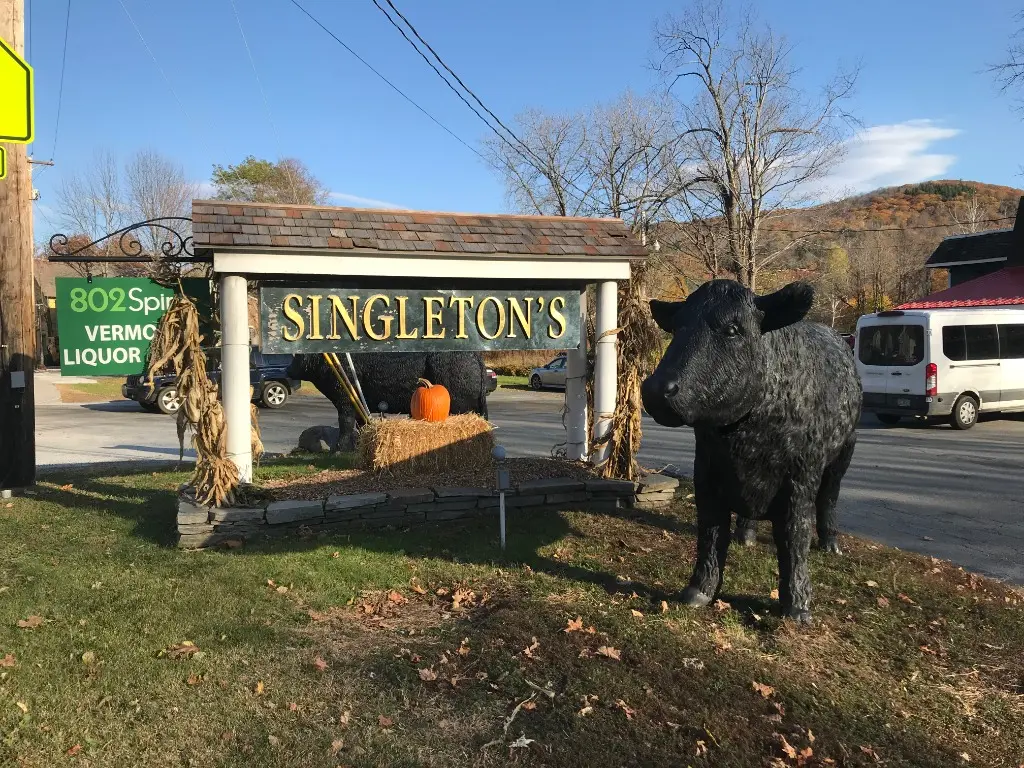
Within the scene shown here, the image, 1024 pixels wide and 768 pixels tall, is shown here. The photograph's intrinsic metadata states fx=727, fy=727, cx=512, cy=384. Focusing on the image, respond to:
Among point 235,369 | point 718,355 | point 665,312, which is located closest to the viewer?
point 718,355

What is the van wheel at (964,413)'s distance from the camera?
48.6 feet

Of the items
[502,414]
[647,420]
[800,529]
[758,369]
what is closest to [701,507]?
[800,529]

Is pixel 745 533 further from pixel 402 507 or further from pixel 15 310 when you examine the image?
pixel 15 310

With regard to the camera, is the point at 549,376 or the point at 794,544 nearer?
the point at 794,544

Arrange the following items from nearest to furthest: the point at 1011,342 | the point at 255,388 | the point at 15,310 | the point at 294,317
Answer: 1. the point at 294,317
2. the point at 15,310
3. the point at 1011,342
4. the point at 255,388

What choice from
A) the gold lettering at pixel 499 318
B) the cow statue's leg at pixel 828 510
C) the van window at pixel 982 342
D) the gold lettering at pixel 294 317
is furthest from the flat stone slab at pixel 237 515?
the van window at pixel 982 342

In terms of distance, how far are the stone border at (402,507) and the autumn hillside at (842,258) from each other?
19.2 m

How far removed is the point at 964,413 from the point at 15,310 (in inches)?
645

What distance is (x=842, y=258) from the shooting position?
5025cm

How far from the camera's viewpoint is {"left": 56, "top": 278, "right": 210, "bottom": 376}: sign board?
23.0 ft

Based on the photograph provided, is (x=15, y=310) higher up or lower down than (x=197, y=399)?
higher up

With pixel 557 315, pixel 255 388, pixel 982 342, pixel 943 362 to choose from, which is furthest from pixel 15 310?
pixel 982 342

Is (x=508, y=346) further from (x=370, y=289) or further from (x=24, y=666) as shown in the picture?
(x=24, y=666)

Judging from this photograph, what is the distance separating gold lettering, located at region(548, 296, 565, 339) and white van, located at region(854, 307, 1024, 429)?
397 inches
